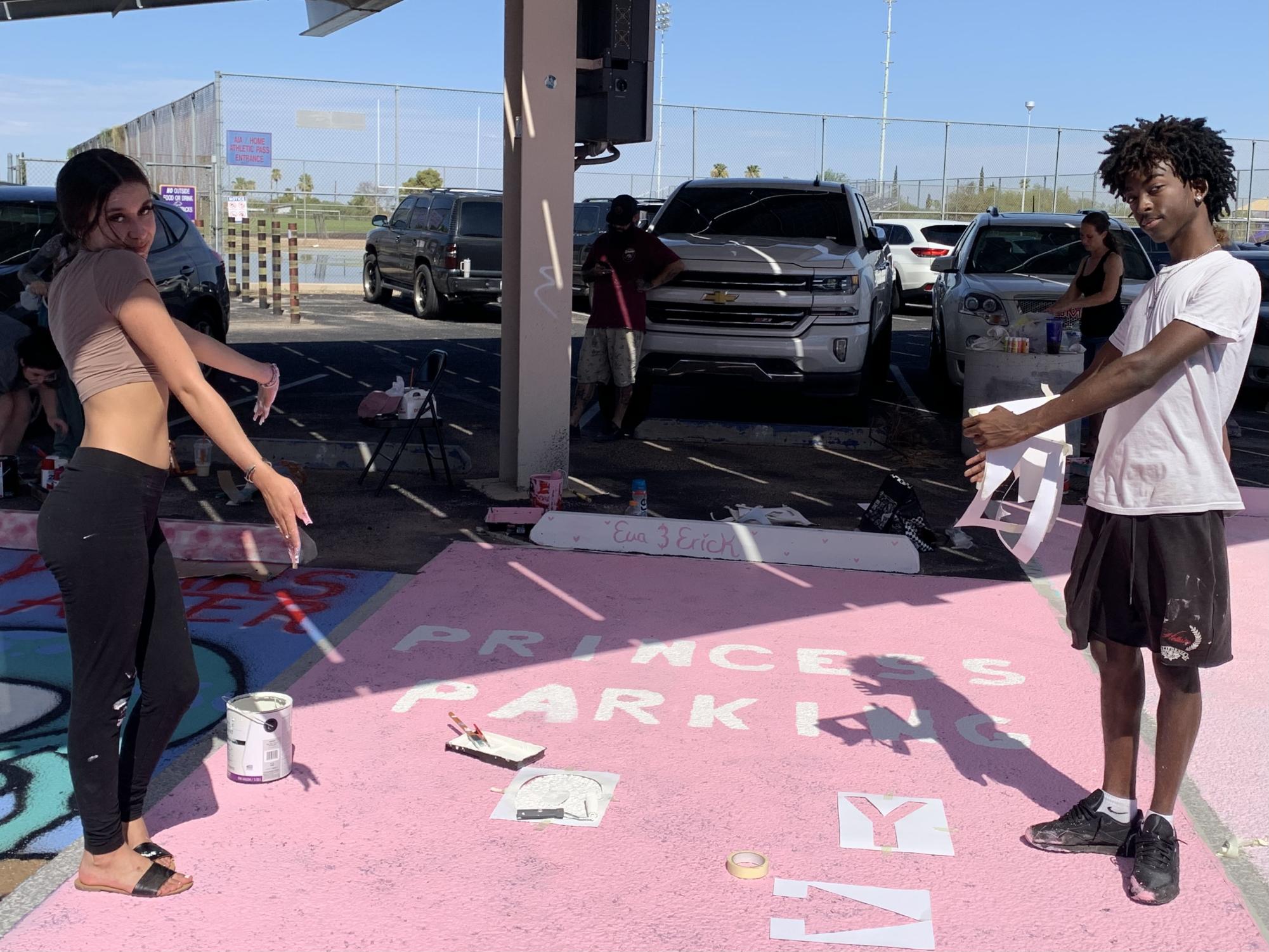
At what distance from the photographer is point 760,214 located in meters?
11.6

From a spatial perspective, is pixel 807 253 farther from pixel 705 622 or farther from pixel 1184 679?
pixel 1184 679

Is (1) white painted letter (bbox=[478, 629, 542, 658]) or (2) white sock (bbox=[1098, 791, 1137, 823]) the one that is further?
(1) white painted letter (bbox=[478, 629, 542, 658])

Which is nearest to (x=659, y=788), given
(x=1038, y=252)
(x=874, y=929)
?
(x=874, y=929)

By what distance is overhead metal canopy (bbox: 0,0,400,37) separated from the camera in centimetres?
966

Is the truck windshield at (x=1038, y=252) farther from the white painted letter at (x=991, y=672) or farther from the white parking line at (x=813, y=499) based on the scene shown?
the white painted letter at (x=991, y=672)

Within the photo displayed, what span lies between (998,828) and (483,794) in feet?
5.29

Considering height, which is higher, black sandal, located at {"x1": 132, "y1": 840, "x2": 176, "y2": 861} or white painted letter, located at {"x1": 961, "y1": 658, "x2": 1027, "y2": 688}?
black sandal, located at {"x1": 132, "y1": 840, "x2": 176, "y2": 861}

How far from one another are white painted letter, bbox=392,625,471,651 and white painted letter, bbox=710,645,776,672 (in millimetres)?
1098

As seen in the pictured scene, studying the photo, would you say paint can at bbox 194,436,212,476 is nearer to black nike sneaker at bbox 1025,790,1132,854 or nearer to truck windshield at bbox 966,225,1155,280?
black nike sneaker at bbox 1025,790,1132,854

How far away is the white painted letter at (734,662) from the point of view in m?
5.38

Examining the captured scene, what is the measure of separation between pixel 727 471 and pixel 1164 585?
20.8 feet

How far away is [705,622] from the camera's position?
598cm

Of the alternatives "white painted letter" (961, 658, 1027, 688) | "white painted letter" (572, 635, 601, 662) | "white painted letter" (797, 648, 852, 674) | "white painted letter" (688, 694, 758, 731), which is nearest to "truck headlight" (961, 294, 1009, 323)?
"white painted letter" (961, 658, 1027, 688)

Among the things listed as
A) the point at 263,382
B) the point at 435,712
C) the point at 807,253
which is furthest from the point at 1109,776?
the point at 807,253
